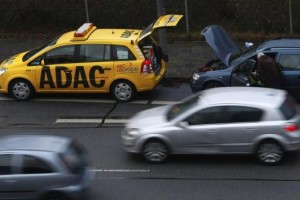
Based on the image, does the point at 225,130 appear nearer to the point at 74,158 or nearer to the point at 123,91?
the point at 74,158

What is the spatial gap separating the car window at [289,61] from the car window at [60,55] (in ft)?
18.3

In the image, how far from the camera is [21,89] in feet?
53.4

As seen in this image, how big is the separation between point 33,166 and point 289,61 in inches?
320

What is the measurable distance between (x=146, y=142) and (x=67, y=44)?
5.32m

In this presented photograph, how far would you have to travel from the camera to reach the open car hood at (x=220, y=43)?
1568 centimetres

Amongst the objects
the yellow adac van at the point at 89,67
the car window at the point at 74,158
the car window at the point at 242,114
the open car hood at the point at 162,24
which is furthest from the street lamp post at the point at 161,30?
the car window at the point at 74,158

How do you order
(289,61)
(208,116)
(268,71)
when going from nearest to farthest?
(208,116)
(268,71)
(289,61)

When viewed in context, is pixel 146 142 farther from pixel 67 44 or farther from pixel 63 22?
pixel 63 22

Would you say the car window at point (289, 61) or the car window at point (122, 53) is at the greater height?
the car window at point (122, 53)

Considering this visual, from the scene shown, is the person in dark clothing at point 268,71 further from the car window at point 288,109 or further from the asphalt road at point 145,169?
the asphalt road at point 145,169

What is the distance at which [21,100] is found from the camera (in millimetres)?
16375

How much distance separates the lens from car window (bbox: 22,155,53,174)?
9.20 meters

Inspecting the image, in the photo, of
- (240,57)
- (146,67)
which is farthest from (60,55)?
(240,57)

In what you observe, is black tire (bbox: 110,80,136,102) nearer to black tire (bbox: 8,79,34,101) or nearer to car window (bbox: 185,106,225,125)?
black tire (bbox: 8,79,34,101)
